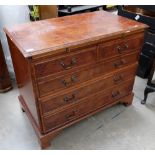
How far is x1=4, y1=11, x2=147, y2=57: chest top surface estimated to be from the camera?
114cm

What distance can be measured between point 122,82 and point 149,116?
1.55 feet

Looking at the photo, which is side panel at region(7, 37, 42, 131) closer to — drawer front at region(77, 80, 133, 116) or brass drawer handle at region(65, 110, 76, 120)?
brass drawer handle at region(65, 110, 76, 120)

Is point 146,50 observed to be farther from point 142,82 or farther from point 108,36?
point 108,36

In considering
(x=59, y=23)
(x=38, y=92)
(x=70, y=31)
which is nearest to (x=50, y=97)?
(x=38, y=92)

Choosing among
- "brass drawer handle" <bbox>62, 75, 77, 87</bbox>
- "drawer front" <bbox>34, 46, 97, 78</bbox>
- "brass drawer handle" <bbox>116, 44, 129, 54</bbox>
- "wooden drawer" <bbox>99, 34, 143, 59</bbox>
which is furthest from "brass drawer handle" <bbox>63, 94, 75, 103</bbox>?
"brass drawer handle" <bbox>116, 44, 129, 54</bbox>

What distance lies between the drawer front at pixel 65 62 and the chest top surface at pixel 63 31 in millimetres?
79

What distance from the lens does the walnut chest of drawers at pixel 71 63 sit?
3.83 feet

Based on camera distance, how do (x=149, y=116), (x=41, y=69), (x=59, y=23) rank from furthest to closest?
(x=149, y=116) < (x=59, y=23) < (x=41, y=69)

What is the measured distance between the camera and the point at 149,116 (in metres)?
1.83

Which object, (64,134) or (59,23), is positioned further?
(64,134)

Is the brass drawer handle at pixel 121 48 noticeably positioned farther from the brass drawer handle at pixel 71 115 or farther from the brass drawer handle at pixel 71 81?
the brass drawer handle at pixel 71 115

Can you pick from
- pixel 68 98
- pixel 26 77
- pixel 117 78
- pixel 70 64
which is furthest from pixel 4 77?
pixel 117 78
